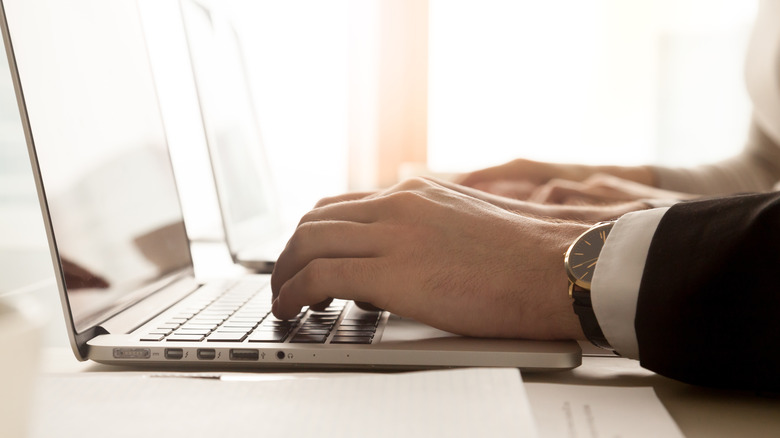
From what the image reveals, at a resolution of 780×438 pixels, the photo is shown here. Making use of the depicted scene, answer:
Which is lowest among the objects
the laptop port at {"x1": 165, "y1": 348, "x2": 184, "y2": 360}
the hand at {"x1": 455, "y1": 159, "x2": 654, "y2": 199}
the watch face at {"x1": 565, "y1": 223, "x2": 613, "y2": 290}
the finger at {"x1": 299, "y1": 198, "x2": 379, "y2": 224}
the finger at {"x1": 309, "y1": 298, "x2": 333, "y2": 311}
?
the hand at {"x1": 455, "y1": 159, "x2": 654, "y2": 199}

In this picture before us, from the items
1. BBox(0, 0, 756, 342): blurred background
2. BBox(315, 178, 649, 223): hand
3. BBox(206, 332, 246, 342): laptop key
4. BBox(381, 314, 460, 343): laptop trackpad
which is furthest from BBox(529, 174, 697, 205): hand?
BBox(0, 0, 756, 342): blurred background

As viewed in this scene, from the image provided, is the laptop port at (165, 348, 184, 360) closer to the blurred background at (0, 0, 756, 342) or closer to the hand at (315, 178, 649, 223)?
the hand at (315, 178, 649, 223)

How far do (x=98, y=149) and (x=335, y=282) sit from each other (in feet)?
0.91

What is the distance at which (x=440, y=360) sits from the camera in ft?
1.41

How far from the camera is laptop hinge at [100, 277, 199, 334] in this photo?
504 millimetres

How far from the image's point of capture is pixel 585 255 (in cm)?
46

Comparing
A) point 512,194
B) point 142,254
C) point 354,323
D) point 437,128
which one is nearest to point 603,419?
point 354,323

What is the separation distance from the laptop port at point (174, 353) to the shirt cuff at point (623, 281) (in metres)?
0.28

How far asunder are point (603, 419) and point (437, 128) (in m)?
2.45

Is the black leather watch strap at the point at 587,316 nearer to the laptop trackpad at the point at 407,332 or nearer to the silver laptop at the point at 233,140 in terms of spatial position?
the laptop trackpad at the point at 407,332

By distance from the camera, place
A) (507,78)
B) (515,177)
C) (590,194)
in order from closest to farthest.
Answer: (590,194) → (515,177) → (507,78)

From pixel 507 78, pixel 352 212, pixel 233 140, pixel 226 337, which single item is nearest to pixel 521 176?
pixel 233 140

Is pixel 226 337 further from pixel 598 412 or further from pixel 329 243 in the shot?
pixel 598 412

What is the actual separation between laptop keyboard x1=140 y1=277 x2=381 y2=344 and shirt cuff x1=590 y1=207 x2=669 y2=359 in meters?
0.16
